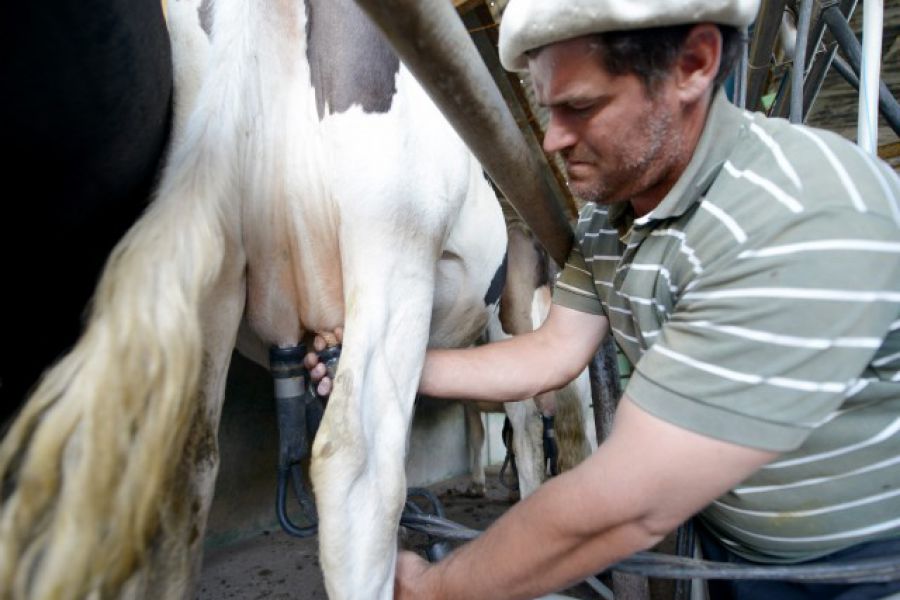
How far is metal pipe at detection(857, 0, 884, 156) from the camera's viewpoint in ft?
3.08

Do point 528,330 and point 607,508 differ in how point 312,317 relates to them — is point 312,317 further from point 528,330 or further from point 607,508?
point 528,330

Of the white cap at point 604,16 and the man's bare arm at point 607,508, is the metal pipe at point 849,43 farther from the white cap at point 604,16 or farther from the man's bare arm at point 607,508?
the man's bare arm at point 607,508

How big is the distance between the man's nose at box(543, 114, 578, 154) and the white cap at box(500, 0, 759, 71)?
0.33 ft

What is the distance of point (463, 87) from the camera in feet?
2.03

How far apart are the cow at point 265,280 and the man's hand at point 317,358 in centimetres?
2

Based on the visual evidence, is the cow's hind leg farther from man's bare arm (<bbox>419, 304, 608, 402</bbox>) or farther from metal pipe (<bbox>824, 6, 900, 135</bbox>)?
metal pipe (<bbox>824, 6, 900, 135</bbox>)

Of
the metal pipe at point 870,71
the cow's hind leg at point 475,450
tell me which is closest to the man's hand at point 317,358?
the metal pipe at point 870,71

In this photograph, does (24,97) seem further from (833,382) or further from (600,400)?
(600,400)

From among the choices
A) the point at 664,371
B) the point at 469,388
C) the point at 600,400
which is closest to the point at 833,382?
the point at 664,371

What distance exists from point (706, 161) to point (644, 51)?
0.54 ft

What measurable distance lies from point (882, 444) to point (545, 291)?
63.2 inches

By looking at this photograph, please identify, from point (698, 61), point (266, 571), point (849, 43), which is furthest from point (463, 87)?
point (266, 571)

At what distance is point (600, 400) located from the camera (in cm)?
146

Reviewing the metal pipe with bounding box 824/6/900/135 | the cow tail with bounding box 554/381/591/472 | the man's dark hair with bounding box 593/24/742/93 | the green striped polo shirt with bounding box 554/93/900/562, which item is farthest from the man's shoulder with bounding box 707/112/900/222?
the cow tail with bounding box 554/381/591/472
